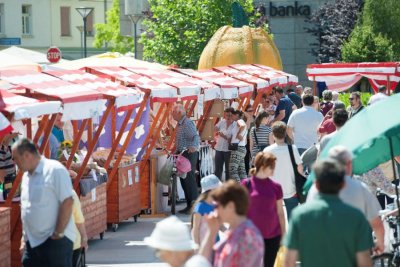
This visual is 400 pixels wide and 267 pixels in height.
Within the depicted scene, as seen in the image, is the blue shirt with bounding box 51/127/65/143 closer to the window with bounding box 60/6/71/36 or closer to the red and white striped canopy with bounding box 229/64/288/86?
the red and white striped canopy with bounding box 229/64/288/86

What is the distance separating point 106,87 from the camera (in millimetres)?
16719

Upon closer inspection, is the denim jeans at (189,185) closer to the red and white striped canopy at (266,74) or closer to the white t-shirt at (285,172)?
the white t-shirt at (285,172)

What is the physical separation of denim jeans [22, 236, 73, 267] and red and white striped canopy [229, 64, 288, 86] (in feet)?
68.3

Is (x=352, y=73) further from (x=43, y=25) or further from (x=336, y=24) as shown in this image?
(x=43, y=25)

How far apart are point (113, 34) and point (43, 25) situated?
686cm

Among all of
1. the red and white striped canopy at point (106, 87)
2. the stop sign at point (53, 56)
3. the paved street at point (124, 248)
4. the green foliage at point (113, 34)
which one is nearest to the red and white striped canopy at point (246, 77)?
the stop sign at point (53, 56)

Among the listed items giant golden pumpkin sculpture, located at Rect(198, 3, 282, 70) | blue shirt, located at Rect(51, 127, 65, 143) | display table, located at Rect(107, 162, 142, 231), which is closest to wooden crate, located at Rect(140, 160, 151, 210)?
display table, located at Rect(107, 162, 142, 231)

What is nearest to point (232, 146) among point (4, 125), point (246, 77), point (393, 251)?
point (246, 77)

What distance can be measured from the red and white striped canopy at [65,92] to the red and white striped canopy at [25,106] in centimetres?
40

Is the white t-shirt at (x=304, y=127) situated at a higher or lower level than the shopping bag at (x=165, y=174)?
higher

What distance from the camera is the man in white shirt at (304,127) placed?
17.7 meters

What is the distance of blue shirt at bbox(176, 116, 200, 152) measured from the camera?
19.6 meters

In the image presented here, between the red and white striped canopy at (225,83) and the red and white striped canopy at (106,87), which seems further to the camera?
the red and white striped canopy at (225,83)

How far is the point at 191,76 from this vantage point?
80.8ft
